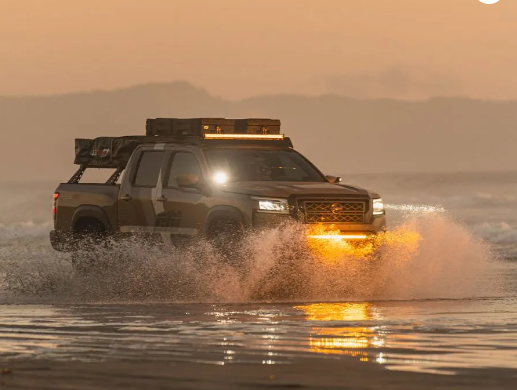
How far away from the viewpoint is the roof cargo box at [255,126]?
16.8 meters

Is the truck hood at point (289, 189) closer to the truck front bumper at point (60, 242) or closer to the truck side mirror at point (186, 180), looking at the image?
the truck side mirror at point (186, 180)

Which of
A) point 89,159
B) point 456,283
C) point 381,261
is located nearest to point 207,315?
point 381,261

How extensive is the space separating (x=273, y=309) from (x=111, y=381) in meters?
5.23

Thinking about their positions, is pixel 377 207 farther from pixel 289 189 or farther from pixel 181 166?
pixel 181 166

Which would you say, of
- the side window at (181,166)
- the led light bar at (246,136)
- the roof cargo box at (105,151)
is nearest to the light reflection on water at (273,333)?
the side window at (181,166)

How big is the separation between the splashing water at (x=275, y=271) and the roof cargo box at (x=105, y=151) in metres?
1.44

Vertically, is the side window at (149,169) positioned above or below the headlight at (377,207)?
above

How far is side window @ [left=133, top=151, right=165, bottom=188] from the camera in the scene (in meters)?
15.9

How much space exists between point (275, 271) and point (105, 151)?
3951 millimetres

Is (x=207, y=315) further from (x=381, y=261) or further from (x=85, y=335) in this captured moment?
(x=381, y=261)

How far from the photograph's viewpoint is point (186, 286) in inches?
583

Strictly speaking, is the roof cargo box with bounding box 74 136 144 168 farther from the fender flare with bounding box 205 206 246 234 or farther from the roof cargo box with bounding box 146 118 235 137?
the fender flare with bounding box 205 206 246 234

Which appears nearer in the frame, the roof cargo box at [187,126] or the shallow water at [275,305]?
the shallow water at [275,305]

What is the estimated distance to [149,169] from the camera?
52.5 feet
